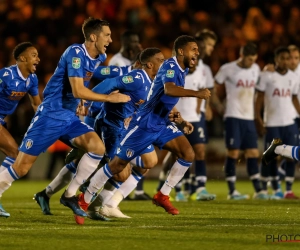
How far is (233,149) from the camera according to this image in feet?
45.1

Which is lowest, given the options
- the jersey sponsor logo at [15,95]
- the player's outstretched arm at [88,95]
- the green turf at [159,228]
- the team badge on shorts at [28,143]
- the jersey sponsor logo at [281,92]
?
the green turf at [159,228]

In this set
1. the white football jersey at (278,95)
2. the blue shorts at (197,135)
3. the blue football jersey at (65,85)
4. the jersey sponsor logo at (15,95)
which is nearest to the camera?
the blue football jersey at (65,85)

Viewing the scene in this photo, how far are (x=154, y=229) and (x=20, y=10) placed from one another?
15.9 metres

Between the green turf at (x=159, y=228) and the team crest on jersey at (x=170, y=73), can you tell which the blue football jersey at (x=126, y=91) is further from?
the green turf at (x=159, y=228)

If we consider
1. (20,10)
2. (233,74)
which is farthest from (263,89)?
(20,10)

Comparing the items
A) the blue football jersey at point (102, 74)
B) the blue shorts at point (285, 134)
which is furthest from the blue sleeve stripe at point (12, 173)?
the blue shorts at point (285, 134)

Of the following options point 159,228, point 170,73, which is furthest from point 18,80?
point 159,228

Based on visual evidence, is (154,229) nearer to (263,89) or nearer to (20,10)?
(263,89)

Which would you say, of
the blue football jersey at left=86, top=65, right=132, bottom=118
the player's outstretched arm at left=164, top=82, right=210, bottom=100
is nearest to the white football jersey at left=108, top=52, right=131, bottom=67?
the blue football jersey at left=86, top=65, right=132, bottom=118

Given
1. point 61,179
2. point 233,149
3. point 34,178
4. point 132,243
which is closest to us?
point 132,243

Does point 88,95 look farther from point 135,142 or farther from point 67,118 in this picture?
point 135,142

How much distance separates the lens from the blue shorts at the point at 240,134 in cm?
1369

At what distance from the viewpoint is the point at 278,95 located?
13852 millimetres

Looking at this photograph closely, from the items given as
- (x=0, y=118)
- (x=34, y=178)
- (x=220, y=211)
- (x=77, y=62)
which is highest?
(x=77, y=62)
